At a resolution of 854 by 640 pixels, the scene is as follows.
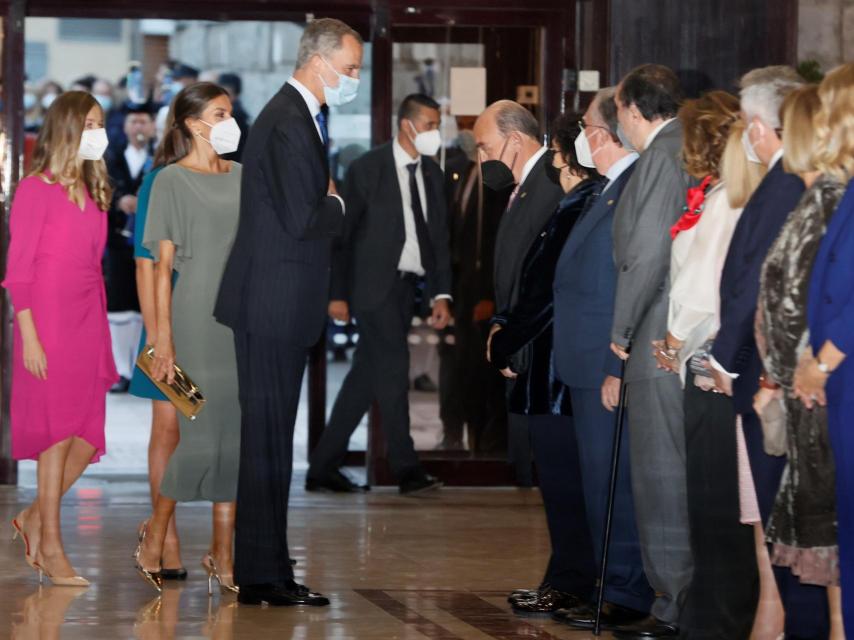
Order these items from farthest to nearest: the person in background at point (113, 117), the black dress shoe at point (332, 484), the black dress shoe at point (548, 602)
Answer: the person in background at point (113, 117), the black dress shoe at point (332, 484), the black dress shoe at point (548, 602)

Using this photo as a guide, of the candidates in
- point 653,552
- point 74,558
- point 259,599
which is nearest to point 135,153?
point 74,558

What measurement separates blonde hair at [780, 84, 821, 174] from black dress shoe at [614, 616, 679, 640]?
134 centimetres

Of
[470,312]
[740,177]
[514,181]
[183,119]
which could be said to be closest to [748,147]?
[740,177]

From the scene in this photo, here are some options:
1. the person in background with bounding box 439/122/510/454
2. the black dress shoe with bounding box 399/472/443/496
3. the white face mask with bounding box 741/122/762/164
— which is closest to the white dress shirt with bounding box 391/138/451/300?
the person in background with bounding box 439/122/510/454

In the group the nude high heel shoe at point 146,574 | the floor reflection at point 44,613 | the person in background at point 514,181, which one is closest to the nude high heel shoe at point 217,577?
the nude high heel shoe at point 146,574

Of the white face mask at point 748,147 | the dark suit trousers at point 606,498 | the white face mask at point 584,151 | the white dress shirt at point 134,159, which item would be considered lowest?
the dark suit trousers at point 606,498

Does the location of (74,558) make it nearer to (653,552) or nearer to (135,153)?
(653,552)

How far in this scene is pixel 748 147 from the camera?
4176mm

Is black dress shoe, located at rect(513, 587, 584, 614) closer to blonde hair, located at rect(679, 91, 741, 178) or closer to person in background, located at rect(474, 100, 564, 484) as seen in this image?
person in background, located at rect(474, 100, 564, 484)

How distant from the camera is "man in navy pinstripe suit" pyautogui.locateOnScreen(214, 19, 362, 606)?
194 inches

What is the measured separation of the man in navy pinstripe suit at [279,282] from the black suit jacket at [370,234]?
92.5 inches

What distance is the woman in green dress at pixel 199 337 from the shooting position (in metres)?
5.24

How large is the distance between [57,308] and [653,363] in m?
1.92

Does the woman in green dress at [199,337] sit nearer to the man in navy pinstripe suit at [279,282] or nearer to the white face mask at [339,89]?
the man in navy pinstripe suit at [279,282]
